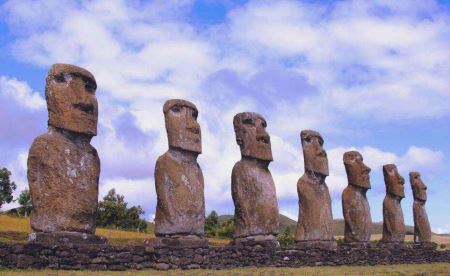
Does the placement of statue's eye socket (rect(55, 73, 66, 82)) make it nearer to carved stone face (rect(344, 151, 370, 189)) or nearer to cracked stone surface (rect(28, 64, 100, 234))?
cracked stone surface (rect(28, 64, 100, 234))

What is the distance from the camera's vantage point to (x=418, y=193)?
97.7 ft

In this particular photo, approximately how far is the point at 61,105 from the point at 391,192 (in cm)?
1613

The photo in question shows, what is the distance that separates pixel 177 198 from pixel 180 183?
1.38 ft

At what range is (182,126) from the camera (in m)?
17.5

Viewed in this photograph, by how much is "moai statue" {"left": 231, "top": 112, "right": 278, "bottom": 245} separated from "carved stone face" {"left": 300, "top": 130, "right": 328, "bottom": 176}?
8.12 feet

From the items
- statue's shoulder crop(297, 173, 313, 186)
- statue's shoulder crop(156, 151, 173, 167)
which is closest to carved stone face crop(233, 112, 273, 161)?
statue's shoulder crop(297, 173, 313, 186)

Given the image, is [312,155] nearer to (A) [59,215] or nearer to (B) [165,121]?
(B) [165,121]

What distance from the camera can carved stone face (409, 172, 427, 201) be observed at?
29781mm

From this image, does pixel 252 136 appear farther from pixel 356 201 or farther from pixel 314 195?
pixel 356 201

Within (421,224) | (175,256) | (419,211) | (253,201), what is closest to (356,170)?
(253,201)

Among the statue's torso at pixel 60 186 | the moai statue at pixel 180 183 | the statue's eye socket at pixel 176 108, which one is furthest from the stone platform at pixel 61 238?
the statue's eye socket at pixel 176 108

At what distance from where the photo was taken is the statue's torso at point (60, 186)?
14.1m

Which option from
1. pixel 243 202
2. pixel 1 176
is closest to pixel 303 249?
pixel 243 202

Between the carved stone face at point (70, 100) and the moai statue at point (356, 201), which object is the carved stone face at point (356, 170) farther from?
the carved stone face at point (70, 100)
